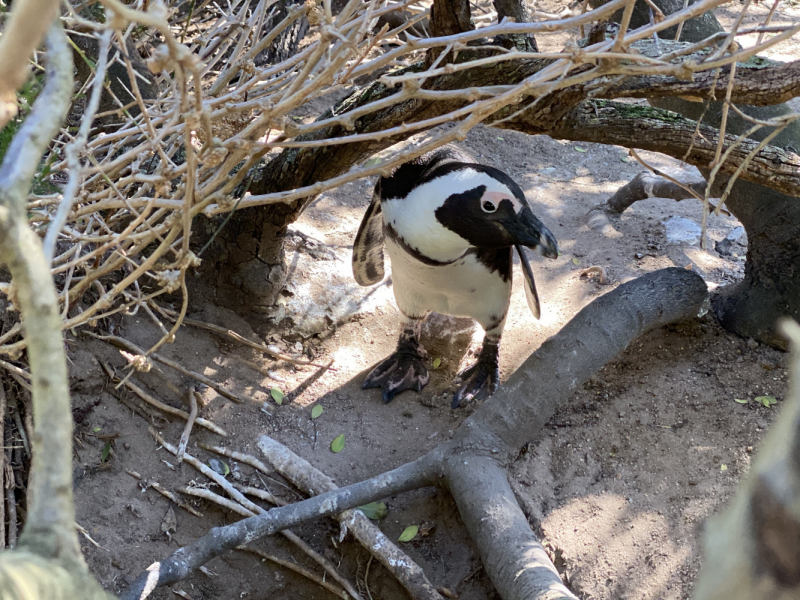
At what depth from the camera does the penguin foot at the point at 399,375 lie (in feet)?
10.3

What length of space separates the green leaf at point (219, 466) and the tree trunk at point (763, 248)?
2.23 m

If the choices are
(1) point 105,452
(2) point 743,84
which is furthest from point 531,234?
(1) point 105,452

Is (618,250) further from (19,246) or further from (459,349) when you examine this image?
(19,246)

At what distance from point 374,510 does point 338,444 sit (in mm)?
419

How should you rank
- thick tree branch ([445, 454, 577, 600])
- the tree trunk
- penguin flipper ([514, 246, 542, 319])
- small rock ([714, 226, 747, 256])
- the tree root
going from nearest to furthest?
thick tree branch ([445, 454, 577, 600])
the tree root
the tree trunk
penguin flipper ([514, 246, 542, 319])
small rock ([714, 226, 747, 256])

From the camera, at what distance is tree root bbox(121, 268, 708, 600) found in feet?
6.44

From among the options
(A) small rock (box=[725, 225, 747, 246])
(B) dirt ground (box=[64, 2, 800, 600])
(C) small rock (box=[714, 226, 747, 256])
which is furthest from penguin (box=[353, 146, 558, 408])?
(A) small rock (box=[725, 225, 747, 246])

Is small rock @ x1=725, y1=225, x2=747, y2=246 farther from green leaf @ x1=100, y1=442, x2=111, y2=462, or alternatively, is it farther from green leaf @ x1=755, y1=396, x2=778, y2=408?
green leaf @ x1=100, y1=442, x2=111, y2=462

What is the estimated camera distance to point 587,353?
259cm

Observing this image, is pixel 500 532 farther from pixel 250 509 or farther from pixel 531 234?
pixel 531 234

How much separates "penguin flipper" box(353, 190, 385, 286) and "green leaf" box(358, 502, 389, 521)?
126 centimetres

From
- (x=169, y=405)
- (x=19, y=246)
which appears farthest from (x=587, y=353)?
(x=19, y=246)

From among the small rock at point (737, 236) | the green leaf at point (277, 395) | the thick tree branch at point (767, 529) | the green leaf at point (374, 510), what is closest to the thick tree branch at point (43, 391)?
the thick tree branch at point (767, 529)

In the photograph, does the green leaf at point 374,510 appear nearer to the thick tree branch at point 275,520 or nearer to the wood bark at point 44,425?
the thick tree branch at point 275,520
